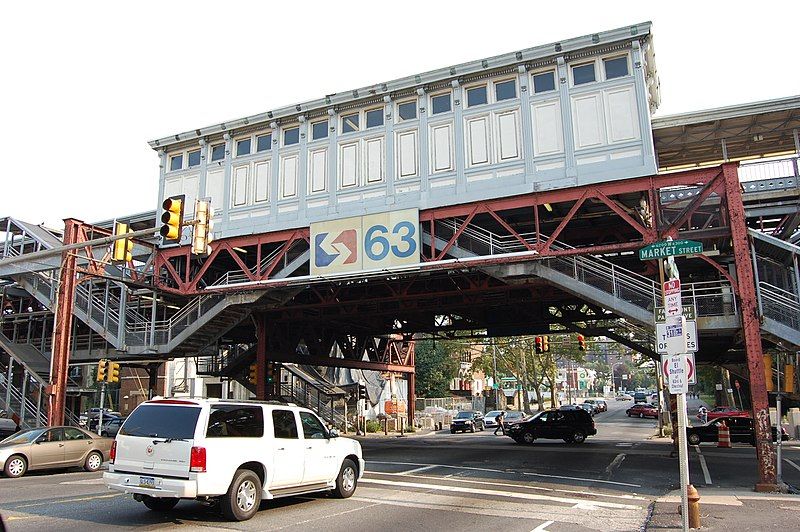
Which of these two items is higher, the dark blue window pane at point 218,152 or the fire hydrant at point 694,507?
the dark blue window pane at point 218,152

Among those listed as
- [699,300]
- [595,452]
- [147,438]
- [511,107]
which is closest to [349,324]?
[595,452]

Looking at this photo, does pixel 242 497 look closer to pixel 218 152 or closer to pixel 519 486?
pixel 519 486

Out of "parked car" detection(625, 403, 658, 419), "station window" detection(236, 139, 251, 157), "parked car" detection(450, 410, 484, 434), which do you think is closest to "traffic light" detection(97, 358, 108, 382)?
"station window" detection(236, 139, 251, 157)

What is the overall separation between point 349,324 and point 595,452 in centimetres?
1492

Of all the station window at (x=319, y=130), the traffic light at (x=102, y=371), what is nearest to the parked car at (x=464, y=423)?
the traffic light at (x=102, y=371)

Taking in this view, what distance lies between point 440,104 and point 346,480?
14.4 meters

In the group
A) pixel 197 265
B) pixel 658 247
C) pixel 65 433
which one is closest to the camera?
pixel 658 247

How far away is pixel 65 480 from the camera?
15969 millimetres

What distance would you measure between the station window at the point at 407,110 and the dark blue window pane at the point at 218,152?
811 centimetres

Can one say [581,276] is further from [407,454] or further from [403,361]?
[403,361]

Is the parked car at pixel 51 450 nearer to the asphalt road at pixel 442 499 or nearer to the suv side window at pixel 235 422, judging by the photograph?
the asphalt road at pixel 442 499

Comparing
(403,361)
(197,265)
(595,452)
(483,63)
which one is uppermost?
(483,63)

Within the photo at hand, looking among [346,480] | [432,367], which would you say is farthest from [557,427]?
[432,367]

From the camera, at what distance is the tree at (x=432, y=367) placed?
2704 inches
